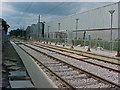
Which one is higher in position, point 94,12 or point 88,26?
point 94,12

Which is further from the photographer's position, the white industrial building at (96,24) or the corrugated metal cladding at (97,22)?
the corrugated metal cladding at (97,22)

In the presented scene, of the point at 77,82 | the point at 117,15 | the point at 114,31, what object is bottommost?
the point at 77,82

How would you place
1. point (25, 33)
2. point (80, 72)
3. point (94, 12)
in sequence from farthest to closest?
point (25, 33), point (94, 12), point (80, 72)

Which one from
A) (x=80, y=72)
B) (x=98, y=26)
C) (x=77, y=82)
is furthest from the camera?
(x=98, y=26)

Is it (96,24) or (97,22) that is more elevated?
(97,22)

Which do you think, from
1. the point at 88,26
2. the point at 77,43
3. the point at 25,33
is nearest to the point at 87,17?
the point at 88,26

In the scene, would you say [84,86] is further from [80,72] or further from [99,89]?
[80,72]

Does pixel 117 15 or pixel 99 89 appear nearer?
pixel 99 89

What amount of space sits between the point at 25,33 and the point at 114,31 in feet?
361

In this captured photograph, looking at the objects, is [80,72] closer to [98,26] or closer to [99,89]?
[99,89]

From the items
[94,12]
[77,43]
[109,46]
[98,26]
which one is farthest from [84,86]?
[94,12]

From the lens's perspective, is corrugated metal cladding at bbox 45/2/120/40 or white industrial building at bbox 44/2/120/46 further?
corrugated metal cladding at bbox 45/2/120/40

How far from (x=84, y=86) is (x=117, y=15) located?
1734 inches

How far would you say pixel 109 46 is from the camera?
95.5ft
